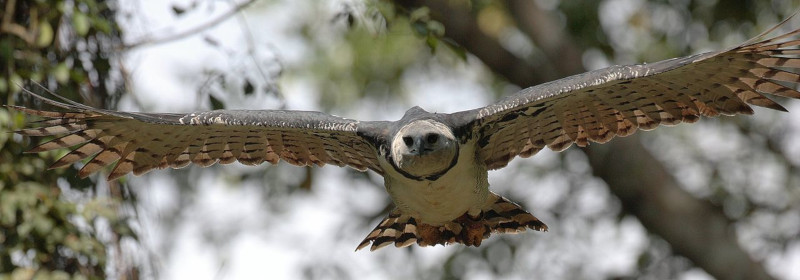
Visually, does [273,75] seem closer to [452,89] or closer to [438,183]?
[438,183]

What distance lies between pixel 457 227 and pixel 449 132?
91cm

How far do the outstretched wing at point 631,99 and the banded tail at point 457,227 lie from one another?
0.30m

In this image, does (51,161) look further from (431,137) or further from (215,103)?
(431,137)

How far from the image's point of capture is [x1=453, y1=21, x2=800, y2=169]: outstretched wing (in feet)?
16.2

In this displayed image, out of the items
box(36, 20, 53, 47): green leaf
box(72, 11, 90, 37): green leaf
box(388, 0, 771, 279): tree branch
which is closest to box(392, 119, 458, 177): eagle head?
box(72, 11, 90, 37): green leaf

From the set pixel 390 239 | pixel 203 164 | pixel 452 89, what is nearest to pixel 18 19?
pixel 203 164

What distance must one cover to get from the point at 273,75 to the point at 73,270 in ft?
5.16

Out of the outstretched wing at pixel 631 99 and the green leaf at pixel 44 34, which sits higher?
the green leaf at pixel 44 34

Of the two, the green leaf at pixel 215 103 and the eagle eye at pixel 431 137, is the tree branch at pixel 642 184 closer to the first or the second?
the green leaf at pixel 215 103

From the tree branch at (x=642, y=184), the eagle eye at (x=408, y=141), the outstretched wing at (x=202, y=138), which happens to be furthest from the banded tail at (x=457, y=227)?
the tree branch at (x=642, y=184)

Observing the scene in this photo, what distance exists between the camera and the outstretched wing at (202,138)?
5.24 metres

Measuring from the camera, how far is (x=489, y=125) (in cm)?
542

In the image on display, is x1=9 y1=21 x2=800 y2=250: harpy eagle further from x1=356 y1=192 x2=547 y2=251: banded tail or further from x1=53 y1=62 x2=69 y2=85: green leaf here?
x1=53 y1=62 x2=69 y2=85: green leaf

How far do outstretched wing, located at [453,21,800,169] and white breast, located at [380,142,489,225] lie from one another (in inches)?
6.3
